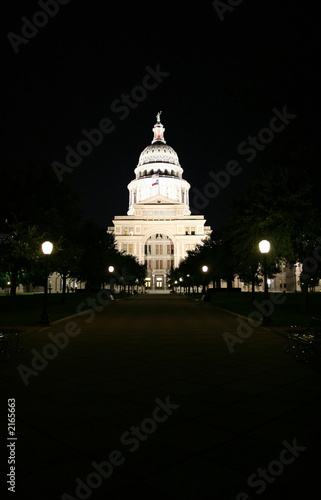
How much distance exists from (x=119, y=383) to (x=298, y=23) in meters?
10.9

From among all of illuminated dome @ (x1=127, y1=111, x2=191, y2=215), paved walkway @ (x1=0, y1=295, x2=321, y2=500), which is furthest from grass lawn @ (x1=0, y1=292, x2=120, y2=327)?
illuminated dome @ (x1=127, y1=111, x2=191, y2=215)

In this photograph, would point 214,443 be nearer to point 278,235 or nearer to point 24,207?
point 278,235

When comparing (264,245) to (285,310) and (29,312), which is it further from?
(29,312)

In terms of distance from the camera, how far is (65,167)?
29.2 meters

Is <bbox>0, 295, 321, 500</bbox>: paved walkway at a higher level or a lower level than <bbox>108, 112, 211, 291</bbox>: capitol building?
lower

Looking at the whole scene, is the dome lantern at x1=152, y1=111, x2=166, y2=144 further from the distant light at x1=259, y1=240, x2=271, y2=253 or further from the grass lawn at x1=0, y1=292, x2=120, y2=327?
the distant light at x1=259, y1=240, x2=271, y2=253

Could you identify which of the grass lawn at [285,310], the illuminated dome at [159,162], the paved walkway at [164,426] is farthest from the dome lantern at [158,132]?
the paved walkway at [164,426]

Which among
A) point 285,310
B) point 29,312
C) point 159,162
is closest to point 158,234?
point 159,162

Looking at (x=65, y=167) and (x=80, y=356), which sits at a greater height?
(x=65, y=167)

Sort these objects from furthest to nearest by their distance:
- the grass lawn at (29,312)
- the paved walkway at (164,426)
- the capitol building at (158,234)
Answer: the capitol building at (158,234), the grass lawn at (29,312), the paved walkway at (164,426)

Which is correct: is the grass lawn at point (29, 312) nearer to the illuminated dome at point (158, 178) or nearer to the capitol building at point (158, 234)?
the capitol building at point (158, 234)

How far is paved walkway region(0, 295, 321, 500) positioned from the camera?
4066mm

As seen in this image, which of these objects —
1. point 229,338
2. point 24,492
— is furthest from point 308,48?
point 24,492

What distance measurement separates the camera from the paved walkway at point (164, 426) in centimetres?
407
